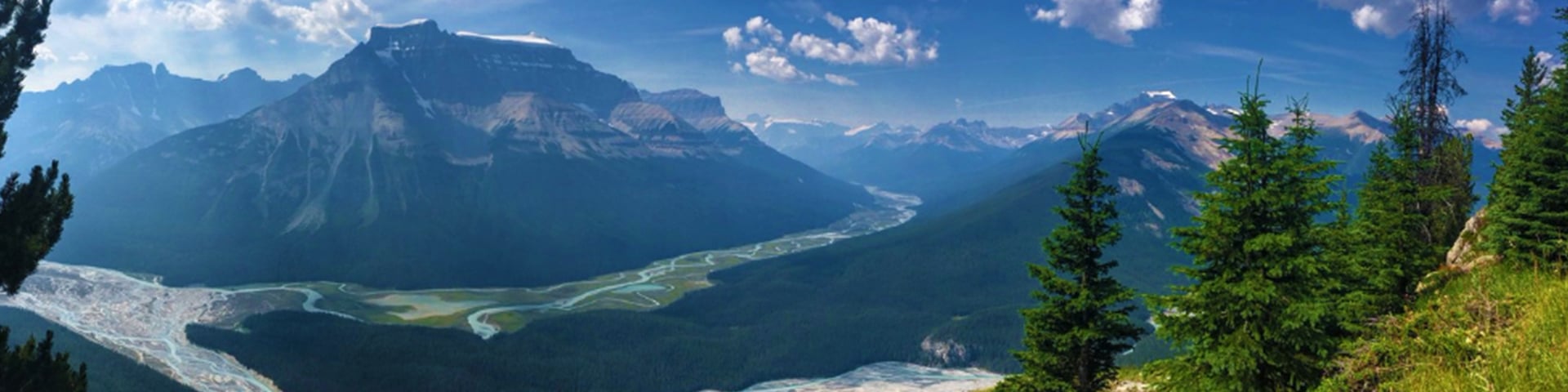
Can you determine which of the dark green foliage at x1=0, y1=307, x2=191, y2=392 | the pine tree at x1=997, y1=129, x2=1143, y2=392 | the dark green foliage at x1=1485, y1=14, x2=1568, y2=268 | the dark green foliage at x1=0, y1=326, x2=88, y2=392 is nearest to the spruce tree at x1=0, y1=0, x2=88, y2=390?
the dark green foliage at x1=0, y1=326, x2=88, y2=392

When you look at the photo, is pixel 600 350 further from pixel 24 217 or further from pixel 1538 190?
pixel 1538 190

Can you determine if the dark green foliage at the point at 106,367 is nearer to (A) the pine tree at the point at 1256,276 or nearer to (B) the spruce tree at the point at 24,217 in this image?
(B) the spruce tree at the point at 24,217

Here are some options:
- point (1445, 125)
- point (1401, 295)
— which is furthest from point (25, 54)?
point (1445, 125)

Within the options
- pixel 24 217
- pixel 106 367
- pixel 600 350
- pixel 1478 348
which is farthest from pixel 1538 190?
pixel 106 367

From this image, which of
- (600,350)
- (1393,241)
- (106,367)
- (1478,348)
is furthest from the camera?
(600,350)

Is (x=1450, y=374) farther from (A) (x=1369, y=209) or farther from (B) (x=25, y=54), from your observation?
(B) (x=25, y=54)

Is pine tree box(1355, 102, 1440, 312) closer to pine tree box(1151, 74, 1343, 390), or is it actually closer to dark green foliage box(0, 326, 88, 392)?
pine tree box(1151, 74, 1343, 390)

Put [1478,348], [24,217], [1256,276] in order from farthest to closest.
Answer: [24,217] < [1256,276] < [1478,348]

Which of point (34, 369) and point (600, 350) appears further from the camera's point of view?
point (600, 350)
